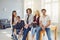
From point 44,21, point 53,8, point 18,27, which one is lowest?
point 18,27

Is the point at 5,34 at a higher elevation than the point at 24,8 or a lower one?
lower

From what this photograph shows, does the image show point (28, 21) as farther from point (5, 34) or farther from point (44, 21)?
point (5, 34)

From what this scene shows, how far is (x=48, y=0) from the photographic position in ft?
8.55

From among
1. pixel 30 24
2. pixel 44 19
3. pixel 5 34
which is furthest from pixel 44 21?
pixel 5 34

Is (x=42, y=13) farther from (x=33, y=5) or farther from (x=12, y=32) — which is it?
(x=12, y=32)

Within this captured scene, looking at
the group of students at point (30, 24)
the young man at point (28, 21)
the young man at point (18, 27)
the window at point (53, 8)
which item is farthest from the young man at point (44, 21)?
the young man at point (18, 27)

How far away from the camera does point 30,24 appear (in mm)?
2697

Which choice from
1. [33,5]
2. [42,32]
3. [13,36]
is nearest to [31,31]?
[42,32]

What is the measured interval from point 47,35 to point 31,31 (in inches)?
17.3

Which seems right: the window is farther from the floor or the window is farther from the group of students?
the floor

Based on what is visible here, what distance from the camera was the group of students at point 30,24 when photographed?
264cm

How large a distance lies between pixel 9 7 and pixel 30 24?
0.70 meters

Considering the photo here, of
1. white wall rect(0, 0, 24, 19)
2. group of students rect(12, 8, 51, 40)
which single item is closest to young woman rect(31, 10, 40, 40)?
group of students rect(12, 8, 51, 40)

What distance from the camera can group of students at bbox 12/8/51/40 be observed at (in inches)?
104
